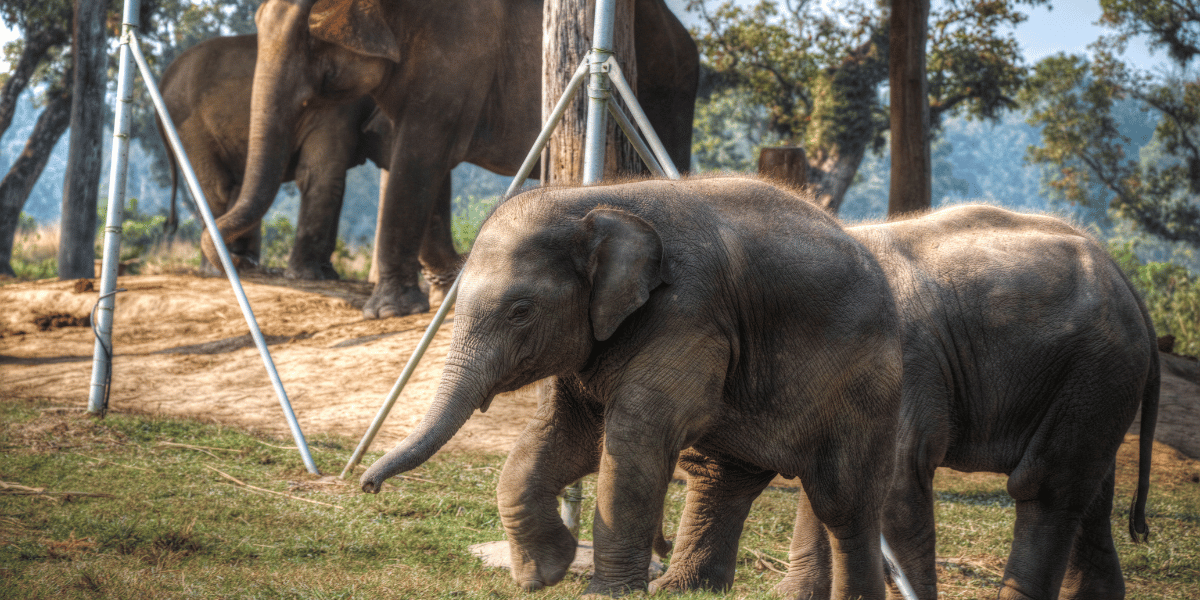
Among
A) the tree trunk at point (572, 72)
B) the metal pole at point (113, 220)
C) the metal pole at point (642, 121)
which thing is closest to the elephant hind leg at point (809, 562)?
the metal pole at point (642, 121)

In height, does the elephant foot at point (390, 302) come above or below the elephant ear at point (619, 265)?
below

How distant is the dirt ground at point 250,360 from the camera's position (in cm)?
670

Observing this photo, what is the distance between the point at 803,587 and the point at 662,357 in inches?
66.3

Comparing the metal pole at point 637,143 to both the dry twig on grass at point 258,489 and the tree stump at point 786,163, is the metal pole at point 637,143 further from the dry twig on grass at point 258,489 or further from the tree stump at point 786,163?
the tree stump at point 786,163

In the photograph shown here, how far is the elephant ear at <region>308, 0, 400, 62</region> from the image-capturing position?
7941 millimetres

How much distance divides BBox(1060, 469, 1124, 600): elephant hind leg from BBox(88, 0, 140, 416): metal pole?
5578 millimetres

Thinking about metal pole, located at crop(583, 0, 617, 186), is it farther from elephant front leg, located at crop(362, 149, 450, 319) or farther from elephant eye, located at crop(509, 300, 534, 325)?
elephant front leg, located at crop(362, 149, 450, 319)

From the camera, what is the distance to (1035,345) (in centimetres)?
425

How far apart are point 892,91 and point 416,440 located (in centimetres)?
822

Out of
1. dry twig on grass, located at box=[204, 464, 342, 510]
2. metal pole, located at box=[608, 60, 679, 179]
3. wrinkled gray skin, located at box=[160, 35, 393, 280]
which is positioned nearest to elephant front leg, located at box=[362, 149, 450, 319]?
wrinkled gray skin, located at box=[160, 35, 393, 280]

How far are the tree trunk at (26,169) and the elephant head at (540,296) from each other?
15.5 m

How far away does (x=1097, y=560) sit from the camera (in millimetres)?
4633

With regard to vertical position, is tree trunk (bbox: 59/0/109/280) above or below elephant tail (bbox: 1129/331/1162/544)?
above

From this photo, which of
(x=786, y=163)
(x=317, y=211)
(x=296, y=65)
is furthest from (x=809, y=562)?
(x=317, y=211)
